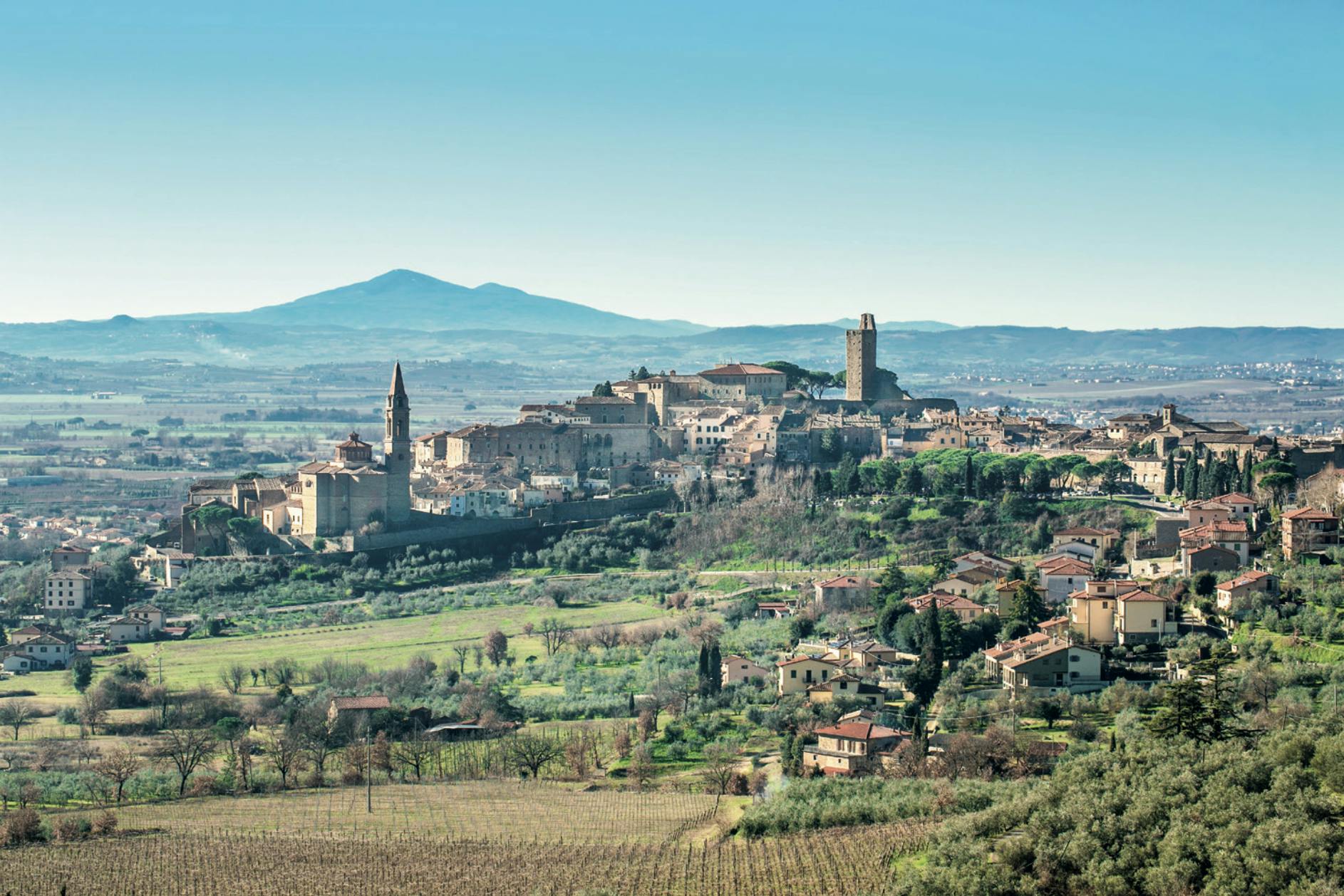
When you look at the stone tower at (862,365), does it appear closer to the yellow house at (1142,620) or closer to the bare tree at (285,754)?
the yellow house at (1142,620)

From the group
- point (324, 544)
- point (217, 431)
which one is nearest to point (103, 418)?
point (217, 431)

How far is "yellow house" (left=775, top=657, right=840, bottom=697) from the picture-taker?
129 feet

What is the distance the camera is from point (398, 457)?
60.5 m

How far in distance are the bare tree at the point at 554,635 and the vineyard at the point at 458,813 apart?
11.6 metres

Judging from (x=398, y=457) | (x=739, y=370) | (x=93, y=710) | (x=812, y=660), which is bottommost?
(x=93, y=710)

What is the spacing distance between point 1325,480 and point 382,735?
26.6 metres

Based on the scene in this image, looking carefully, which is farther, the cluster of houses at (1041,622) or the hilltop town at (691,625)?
the cluster of houses at (1041,622)

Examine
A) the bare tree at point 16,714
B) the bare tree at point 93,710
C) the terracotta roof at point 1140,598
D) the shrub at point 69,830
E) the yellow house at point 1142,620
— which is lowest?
the bare tree at point 16,714

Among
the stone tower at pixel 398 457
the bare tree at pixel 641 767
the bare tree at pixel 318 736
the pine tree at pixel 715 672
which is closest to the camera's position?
the bare tree at pixel 641 767

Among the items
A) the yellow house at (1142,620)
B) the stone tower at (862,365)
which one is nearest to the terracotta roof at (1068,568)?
the yellow house at (1142,620)

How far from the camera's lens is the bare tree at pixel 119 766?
3462 centimetres

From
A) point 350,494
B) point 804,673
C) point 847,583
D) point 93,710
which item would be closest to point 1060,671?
point 804,673

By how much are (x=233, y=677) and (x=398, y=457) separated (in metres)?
17.2

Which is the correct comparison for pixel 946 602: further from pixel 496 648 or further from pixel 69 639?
pixel 69 639
